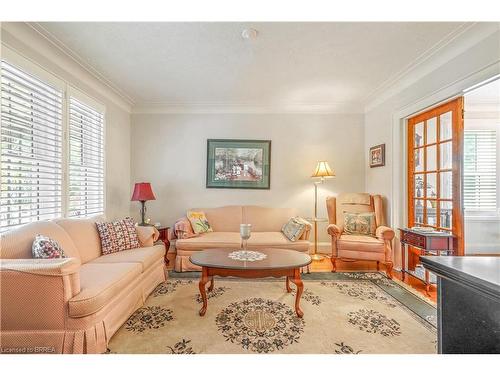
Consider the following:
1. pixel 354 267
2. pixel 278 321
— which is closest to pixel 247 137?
pixel 354 267

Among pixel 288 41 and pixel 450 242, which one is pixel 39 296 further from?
pixel 450 242

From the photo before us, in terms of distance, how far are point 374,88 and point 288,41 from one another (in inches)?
71.5

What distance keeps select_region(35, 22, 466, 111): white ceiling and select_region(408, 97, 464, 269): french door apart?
71 cm

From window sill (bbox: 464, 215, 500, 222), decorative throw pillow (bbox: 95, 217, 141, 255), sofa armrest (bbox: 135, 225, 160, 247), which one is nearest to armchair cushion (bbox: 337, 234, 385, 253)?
window sill (bbox: 464, 215, 500, 222)

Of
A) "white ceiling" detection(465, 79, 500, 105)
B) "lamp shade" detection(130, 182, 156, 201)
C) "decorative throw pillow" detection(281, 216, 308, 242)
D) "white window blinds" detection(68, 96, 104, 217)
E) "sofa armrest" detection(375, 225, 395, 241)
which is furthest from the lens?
"lamp shade" detection(130, 182, 156, 201)

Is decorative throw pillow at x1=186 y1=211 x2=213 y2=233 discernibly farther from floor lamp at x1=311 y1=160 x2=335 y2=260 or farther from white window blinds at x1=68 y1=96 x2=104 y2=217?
floor lamp at x1=311 y1=160 x2=335 y2=260

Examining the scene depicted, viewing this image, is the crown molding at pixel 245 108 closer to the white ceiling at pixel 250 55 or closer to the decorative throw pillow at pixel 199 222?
the white ceiling at pixel 250 55

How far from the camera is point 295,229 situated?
3.44m

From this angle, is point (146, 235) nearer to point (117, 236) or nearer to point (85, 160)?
point (117, 236)

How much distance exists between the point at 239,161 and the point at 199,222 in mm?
1266

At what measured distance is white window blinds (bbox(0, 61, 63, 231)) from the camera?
2.05 metres

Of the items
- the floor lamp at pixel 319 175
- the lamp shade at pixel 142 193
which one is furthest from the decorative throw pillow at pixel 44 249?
the floor lamp at pixel 319 175

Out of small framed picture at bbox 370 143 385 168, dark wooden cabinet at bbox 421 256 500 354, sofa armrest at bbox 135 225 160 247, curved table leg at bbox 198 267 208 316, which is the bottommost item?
curved table leg at bbox 198 267 208 316
